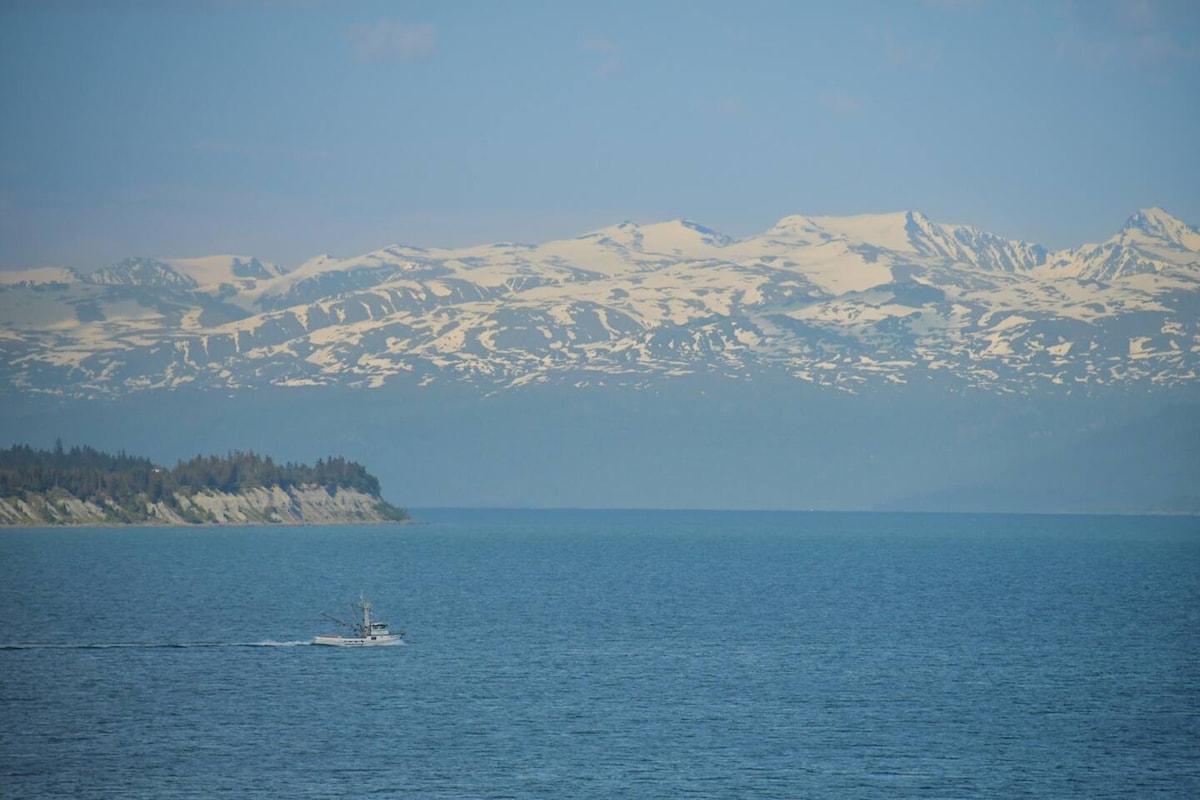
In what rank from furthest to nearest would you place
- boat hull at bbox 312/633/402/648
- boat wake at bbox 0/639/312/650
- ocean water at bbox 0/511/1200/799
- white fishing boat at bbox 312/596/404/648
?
white fishing boat at bbox 312/596/404/648
boat hull at bbox 312/633/402/648
boat wake at bbox 0/639/312/650
ocean water at bbox 0/511/1200/799

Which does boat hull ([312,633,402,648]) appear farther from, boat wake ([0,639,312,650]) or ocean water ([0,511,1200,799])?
ocean water ([0,511,1200,799])

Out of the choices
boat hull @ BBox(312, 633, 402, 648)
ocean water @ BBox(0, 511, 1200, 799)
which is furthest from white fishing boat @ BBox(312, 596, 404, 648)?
ocean water @ BBox(0, 511, 1200, 799)

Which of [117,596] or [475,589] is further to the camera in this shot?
[475,589]

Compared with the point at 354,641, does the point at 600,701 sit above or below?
below

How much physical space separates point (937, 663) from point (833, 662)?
266 inches

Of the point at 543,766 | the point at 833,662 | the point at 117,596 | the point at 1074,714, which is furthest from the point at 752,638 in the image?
the point at 117,596

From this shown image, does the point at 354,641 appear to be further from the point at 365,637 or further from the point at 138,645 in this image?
the point at 138,645

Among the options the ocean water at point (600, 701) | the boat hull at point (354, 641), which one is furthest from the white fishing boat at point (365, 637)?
the ocean water at point (600, 701)

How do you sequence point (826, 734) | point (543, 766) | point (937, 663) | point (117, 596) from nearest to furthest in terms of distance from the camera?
point (543, 766) → point (826, 734) → point (937, 663) → point (117, 596)

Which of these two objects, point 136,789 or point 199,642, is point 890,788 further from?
point 199,642

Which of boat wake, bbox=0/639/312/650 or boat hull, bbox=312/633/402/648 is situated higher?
boat hull, bbox=312/633/402/648

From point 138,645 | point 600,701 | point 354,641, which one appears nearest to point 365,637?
point 354,641

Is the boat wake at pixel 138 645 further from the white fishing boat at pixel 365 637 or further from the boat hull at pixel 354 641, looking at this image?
the white fishing boat at pixel 365 637

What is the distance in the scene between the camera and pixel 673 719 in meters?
96.1
